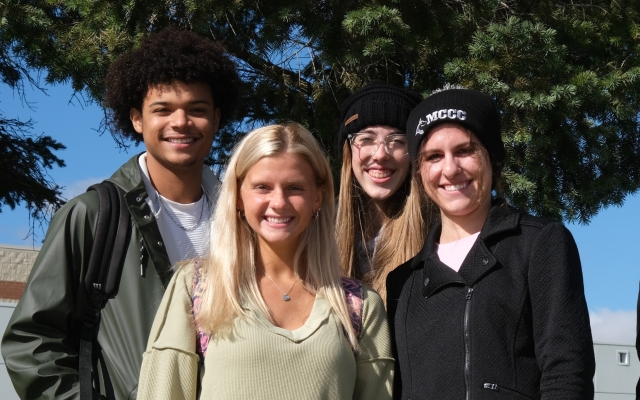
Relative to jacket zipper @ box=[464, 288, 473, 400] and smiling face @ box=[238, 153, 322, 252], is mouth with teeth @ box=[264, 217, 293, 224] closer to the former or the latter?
smiling face @ box=[238, 153, 322, 252]

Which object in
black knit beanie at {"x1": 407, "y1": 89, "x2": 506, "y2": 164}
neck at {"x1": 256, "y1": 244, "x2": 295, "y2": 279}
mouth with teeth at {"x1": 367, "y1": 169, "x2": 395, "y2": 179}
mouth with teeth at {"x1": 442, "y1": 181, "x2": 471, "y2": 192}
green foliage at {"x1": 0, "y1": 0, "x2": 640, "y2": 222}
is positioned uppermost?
green foliage at {"x1": 0, "y1": 0, "x2": 640, "y2": 222}

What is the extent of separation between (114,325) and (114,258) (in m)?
0.27

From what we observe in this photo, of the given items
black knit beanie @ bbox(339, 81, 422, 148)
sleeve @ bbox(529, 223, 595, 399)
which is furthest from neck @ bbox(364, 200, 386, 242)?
sleeve @ bbox(529, 223, 595, 399)

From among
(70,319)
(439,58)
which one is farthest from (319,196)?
(439,58)

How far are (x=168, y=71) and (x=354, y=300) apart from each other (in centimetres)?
141

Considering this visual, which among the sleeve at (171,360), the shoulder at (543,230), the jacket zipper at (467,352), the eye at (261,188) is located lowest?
the sleeve at (171,360)

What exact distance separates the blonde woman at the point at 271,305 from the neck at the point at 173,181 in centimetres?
60

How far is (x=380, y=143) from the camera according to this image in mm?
4094

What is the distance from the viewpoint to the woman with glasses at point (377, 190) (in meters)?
3.99

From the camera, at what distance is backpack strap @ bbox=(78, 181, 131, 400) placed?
10.8 ft

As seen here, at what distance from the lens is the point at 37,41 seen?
20.1ft

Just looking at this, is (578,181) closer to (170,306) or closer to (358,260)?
(358,260)

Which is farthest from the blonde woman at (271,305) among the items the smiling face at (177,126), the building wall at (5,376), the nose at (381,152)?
the building wall at (5,376)

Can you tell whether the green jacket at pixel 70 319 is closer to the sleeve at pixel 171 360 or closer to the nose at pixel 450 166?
the sleeve at pixel 171 360
